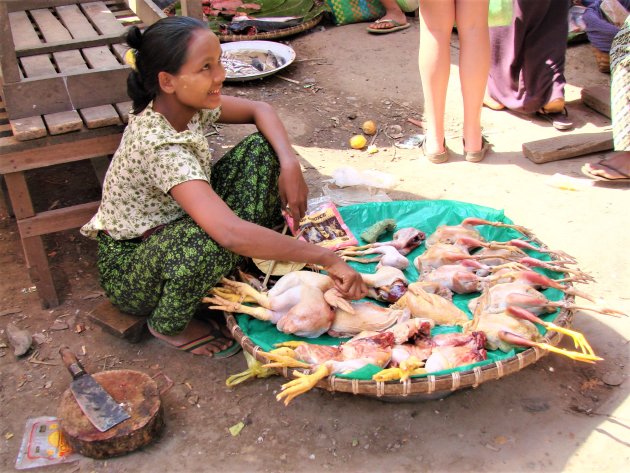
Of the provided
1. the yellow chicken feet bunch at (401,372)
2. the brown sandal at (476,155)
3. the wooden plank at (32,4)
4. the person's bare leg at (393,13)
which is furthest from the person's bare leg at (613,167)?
the wooden plank at (32,4)

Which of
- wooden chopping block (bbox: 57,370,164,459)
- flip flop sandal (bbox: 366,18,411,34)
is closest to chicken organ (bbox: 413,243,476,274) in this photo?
wooden chopping block (bbox: 57,370,164,459)

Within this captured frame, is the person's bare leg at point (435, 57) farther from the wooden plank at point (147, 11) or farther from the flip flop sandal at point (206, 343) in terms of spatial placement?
the flip flop sandal at point (206, 343)

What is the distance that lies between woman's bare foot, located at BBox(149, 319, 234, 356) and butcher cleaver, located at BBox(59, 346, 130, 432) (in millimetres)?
428

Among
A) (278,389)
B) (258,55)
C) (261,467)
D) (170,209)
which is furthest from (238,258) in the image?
(258,55)

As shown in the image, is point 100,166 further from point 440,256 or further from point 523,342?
point 523,342

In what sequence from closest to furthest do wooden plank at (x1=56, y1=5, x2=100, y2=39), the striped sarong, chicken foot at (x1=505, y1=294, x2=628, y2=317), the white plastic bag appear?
chicken foot at (x1=505, y1=294, x2=628, y2=317), wooden plank at (x1=56, y1=5, x2=100, y2=39), the striped sarong, the white plastic bag

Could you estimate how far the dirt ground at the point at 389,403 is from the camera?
236 centimetres

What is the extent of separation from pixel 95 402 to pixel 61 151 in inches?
44.7

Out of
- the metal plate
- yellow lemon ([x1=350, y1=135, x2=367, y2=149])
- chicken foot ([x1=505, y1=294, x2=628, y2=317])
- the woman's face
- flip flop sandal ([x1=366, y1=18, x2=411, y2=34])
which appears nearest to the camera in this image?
the woman's face

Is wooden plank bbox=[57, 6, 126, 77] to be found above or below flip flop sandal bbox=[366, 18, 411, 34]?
above

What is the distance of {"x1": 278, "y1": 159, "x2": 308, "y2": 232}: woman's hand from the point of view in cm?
287

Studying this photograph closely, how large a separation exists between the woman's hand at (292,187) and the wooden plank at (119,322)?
801mm

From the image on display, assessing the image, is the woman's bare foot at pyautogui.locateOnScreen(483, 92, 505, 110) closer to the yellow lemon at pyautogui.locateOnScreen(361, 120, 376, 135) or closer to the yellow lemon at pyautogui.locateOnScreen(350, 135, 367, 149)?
the yellow lemon at pyautogui.locateOnScreen(361, 120, 376, 135)

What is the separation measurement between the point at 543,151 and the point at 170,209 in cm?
247
